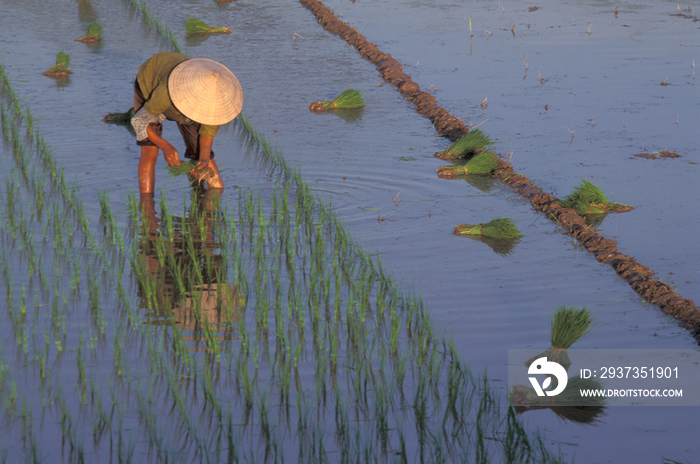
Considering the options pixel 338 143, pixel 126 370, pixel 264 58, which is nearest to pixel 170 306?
pixel 126 370

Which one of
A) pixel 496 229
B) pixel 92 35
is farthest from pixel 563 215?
pixel 92 35

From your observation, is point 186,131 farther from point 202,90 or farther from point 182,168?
point 202,90

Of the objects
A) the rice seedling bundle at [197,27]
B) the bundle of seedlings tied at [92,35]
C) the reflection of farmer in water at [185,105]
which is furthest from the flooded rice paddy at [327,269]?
the rice seedling bundle at [197,27]

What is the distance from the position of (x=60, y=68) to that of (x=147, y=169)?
10.3 feet

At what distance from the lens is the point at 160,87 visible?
12.7 feet

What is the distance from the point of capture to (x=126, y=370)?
2627 mm

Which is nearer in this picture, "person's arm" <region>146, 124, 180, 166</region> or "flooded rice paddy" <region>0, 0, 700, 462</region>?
"flooded rice paddy" <region>0, 0, 700, 462</region>

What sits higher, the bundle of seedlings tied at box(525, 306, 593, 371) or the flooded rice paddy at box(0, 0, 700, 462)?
the bundle of seedlings tied at box(525, 306, 593, 371)

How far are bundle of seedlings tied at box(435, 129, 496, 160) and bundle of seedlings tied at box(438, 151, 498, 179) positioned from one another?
0.63 ft

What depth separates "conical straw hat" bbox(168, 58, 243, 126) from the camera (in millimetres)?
3719

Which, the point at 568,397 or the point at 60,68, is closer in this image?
the point at 568,397

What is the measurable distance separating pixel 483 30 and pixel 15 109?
16.6ft

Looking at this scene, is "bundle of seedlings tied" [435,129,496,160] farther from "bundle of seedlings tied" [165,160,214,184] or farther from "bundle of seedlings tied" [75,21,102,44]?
"bundle of seedlings tied" [75,21,102,44]

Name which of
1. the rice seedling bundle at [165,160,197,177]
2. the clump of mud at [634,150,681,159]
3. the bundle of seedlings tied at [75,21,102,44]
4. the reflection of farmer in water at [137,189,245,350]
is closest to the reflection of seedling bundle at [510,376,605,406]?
the reflection of farmer in water at [137,189,245,350]
